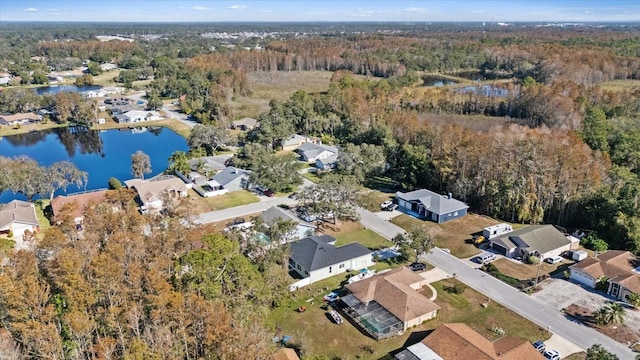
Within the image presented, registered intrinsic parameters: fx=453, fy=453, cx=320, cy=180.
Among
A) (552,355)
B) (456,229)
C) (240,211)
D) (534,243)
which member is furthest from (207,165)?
(552,355)

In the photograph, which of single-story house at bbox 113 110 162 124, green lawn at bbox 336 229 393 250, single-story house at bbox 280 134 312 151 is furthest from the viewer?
single-story house at bbox 113 110 162 124

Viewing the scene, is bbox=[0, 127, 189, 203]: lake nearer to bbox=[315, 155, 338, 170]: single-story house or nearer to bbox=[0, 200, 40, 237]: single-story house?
bbox=[0, 200, 40, 237]: single-story house

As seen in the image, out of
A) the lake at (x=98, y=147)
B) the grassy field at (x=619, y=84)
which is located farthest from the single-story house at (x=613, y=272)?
the grassy field at (x=619, y=84)

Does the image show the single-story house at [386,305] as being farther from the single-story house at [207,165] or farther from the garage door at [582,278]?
the single-story house at [207,165]

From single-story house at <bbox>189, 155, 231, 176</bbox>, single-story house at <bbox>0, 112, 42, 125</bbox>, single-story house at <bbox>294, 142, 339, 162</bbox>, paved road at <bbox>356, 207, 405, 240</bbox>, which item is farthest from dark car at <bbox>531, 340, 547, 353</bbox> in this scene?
single-story house at <bbox>0, 112, 42, 125</bbox>

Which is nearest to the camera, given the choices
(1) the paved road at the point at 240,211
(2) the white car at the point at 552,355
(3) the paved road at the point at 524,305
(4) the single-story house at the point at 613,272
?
(2) the white car at the point at 552,355

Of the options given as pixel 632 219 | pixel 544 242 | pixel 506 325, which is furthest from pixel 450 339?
pixel 632 219

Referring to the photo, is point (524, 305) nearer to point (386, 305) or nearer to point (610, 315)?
point (610, 315)
